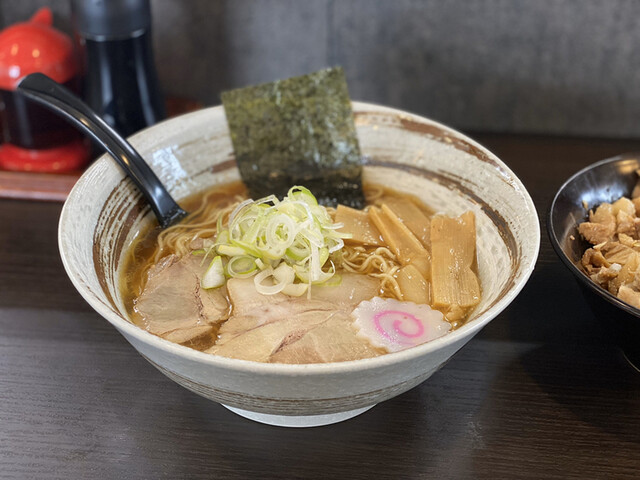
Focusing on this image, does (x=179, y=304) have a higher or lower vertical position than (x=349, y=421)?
higher

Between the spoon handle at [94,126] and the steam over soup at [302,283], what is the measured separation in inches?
5.4

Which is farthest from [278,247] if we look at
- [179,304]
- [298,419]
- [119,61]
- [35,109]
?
[35,109]

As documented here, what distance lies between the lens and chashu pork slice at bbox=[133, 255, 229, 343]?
3.84ft

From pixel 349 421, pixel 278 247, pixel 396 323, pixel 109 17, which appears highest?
pixel 109 17

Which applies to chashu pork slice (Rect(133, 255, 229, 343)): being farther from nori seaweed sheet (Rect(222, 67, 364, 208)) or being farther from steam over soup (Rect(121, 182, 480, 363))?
nori seaweed sheet (Rect(222, 67, 364, 208))

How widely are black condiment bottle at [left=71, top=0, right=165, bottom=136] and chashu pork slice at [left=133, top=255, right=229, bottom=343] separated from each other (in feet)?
2.32

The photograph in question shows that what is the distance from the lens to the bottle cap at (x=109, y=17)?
5.51 ft

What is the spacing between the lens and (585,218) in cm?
138

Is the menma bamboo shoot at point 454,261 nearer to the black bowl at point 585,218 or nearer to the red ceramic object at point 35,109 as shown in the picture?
the black bowl at point 585,218

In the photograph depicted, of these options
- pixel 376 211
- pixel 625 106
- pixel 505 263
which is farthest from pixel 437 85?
pixel 505 263

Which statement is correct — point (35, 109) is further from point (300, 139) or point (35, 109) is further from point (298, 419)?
point (298, 419)

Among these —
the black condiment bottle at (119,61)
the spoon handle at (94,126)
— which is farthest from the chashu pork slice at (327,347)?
the black condiment bottle at (119,61)

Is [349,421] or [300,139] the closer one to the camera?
[349,421]

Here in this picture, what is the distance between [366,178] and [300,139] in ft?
0.65
